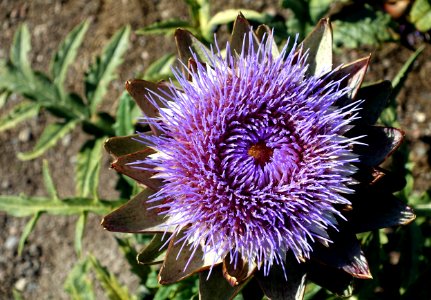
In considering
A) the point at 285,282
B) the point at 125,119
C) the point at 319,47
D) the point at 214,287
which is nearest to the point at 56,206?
the point at 125,119

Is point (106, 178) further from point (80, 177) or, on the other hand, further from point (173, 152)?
point (173, 152)

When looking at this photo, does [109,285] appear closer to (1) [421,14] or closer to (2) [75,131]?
(2) [75,131]

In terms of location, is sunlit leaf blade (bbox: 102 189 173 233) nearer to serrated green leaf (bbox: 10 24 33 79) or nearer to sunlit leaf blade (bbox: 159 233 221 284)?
sunlit leaf blade (bbox: 159 233 221 284)

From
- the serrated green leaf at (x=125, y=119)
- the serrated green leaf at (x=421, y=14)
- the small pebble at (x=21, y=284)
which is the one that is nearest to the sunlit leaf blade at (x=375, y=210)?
Result: the serrated green leaf at (x=125, y=119)

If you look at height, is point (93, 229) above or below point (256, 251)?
below

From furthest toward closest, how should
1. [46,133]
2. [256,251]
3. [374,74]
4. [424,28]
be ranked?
1. [374,74]
2. [424,28]
3. [46,133]
4. [256,251]

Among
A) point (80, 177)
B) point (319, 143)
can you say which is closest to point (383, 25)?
point (319, 143)

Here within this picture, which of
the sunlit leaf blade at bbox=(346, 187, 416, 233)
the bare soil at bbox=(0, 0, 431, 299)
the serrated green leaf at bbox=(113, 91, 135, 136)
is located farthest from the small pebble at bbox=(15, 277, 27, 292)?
the sunlit leaf blade at bbox=(346, 187, 416, 233)
